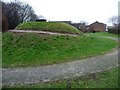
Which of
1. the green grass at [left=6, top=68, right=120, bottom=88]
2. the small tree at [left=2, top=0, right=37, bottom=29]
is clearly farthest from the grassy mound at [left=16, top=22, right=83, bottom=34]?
the small tree at [left=2, top=0, right=37, bottom=29]

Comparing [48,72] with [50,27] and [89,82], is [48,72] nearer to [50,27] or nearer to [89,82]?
[89,82]

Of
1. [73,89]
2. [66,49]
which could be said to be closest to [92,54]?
[66,49]

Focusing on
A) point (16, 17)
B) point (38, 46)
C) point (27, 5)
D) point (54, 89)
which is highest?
point (27, 5)

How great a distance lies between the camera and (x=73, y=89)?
7289mm

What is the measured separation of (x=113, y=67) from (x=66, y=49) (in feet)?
16.7

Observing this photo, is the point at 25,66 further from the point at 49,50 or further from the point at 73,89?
the point at 73,89

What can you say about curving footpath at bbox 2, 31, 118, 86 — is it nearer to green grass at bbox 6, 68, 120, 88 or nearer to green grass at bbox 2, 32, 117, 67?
green grass at bbox 6, 68, 120, 88

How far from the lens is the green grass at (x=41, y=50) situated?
12570 millimetres

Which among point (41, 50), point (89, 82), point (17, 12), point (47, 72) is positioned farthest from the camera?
point (17, 12)

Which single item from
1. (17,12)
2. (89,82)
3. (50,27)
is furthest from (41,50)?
(17,12)

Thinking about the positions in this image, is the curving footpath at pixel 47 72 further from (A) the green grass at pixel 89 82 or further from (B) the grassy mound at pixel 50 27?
(B) the grassy mound at pixel 50 27

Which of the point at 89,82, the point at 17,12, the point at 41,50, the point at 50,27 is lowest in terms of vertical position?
the point at 89,82

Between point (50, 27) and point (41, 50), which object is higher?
point (50, 27)

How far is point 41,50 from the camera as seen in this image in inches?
577
